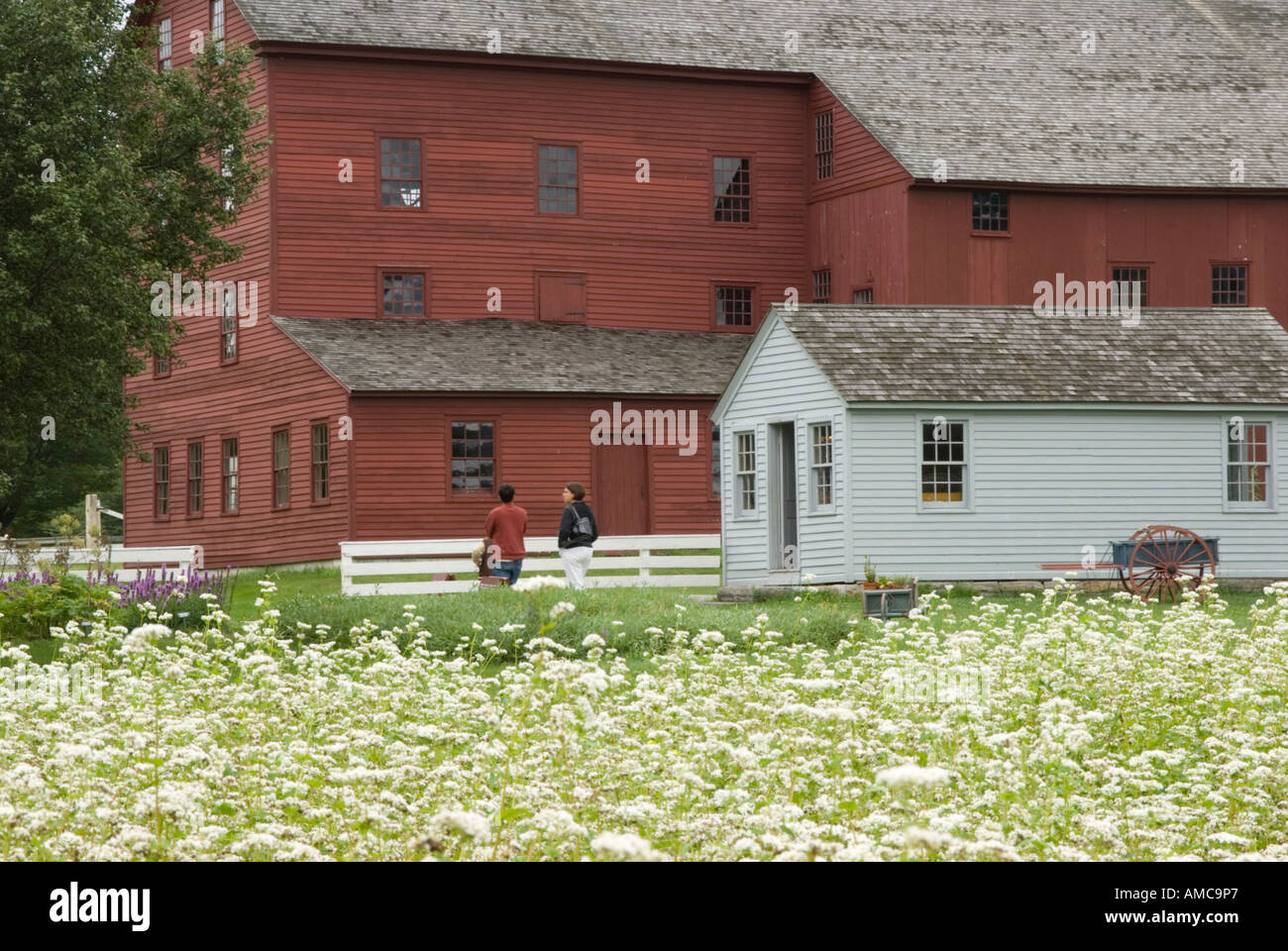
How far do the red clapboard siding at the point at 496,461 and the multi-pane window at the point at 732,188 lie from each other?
6.23 meters

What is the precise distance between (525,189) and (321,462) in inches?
310

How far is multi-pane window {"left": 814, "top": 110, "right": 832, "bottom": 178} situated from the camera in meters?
43.1

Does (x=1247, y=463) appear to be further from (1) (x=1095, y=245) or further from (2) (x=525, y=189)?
(2) (x=525, y=189)

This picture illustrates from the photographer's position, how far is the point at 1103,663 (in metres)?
12.9

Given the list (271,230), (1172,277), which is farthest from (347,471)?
(1172,277)

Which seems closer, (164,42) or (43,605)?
(43,605)

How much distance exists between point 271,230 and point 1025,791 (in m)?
32.3

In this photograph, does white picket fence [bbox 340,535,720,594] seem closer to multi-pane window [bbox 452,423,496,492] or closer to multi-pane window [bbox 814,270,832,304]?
multi-pane window [bbox 452,423,496,492]

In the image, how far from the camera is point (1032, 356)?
28703mm

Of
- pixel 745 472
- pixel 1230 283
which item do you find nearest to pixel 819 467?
pixel 745 472

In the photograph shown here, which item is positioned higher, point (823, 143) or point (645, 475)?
point (823, 143)

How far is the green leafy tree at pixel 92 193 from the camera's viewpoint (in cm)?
3069

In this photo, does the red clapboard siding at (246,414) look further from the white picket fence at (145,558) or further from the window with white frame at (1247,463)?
the window with white frame at (1247,463)
